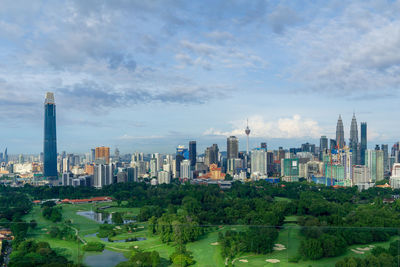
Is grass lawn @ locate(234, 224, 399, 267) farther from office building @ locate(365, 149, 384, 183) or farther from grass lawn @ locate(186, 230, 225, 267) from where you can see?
office building @ locate(365, 149, 384, 183)

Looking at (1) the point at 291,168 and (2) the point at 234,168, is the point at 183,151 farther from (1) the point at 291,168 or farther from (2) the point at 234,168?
(1) the point at 291,168

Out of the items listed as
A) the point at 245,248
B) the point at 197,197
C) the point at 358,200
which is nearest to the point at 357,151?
the point at 358,200

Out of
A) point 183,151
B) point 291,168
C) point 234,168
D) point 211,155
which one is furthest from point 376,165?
point 183,151

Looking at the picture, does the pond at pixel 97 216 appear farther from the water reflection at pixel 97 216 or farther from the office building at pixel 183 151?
the office building at pixel 183 151

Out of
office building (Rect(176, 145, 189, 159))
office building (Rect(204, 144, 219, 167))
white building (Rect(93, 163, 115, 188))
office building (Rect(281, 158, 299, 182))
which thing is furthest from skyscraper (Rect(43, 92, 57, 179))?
office building (Rect(281, 158, 299, 182))

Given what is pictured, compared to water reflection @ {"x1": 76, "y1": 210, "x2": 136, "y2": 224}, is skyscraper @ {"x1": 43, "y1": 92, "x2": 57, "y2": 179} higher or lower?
higher

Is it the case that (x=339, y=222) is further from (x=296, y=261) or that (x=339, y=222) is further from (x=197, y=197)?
(x=197, y=197)

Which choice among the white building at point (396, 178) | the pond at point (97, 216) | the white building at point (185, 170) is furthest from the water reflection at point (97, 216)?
the white building at point (185, 170)
